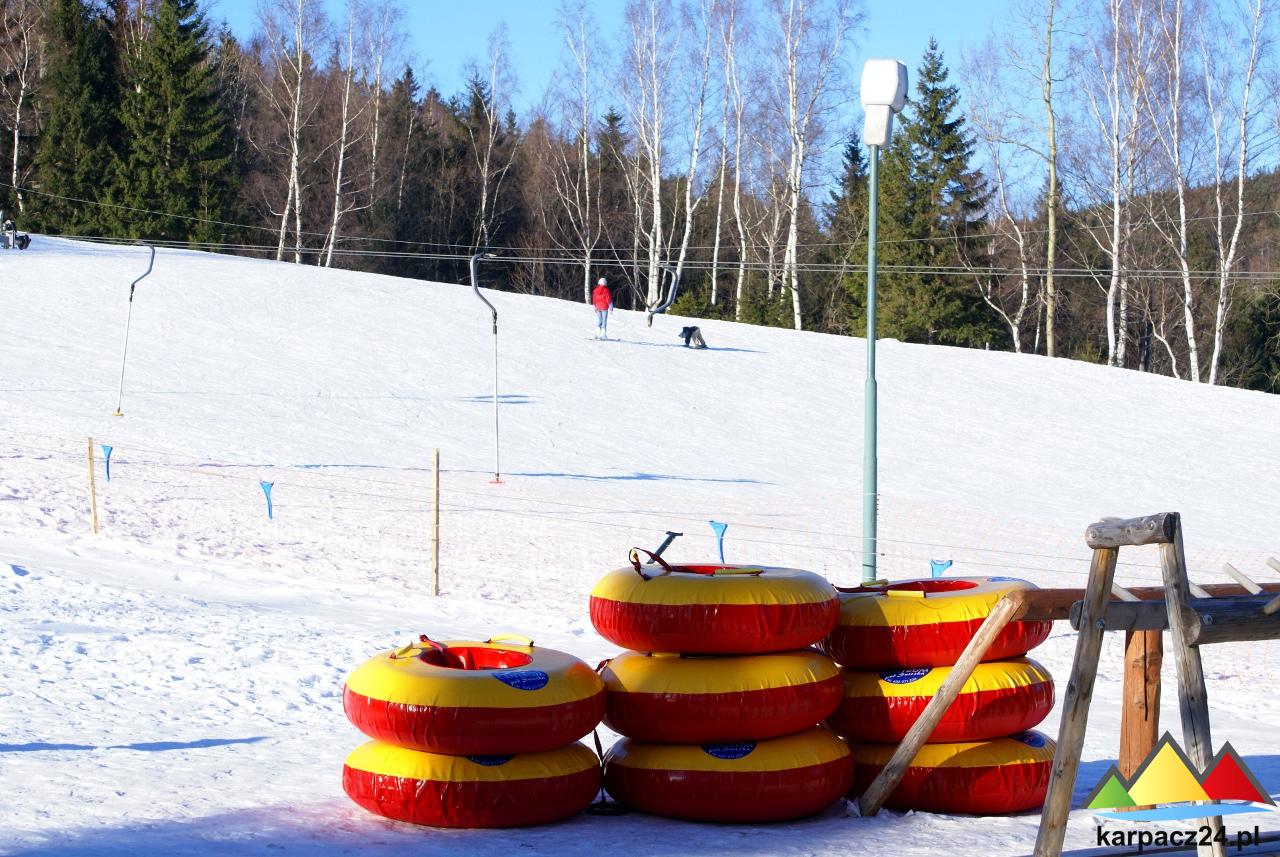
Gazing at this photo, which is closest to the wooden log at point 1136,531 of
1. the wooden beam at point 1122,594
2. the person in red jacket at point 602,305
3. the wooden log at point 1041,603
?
the wooden beam at point 1122,594

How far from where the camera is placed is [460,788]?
6012mm

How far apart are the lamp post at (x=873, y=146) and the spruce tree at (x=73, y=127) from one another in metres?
50.7

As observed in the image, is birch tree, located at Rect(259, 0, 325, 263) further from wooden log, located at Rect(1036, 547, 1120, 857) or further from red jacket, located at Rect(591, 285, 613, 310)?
wooden log, located at Rect(1036, 547, 1120, 857)

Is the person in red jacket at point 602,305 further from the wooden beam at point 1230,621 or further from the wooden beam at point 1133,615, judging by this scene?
the wooden beam at point 1230,621

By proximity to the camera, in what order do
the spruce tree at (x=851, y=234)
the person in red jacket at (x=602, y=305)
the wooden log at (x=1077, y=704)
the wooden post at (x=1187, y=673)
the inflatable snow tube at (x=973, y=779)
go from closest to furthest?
the wooden post at (x=1187, y=673)
the wooden log at (x=1077, y=704)
the inflatable snow tube at (x=973, y=779)
the person in red jacket at (x=602, y=305)
the spruce tree at (x=851, y=234)

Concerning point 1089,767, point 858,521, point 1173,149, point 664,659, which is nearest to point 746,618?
point 664,659

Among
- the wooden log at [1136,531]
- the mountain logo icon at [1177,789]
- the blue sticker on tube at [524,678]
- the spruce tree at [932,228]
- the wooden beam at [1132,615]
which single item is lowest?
the blue sticker on tube at [524,678]

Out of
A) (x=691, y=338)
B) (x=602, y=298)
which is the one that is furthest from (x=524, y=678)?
(x=691, y=338)

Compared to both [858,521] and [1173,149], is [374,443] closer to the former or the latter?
[858,521]

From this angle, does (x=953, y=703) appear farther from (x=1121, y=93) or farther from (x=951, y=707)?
Answer: (x=1121, y=93)

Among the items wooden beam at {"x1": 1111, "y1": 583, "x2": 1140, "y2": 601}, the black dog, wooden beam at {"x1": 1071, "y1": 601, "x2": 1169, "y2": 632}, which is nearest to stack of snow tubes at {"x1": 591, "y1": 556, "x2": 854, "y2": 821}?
wooden beam at {"x1": 1111, "y1": 583, "x2": 1140, "y2": 601}

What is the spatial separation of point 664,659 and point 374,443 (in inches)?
631

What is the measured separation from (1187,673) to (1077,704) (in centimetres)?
52

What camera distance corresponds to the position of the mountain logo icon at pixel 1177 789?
13.4 ft
